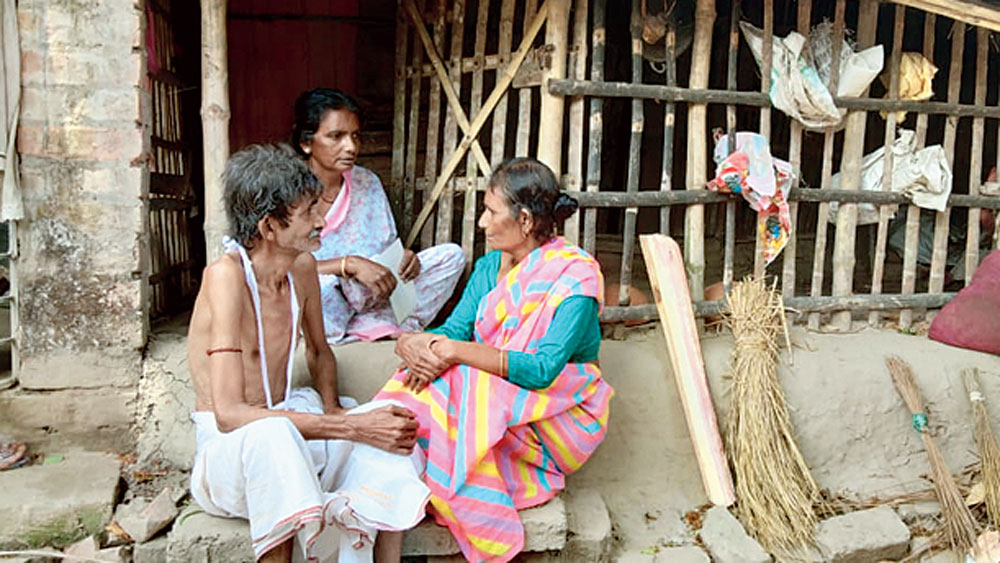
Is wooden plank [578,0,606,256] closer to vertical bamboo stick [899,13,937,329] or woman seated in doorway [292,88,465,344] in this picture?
woman seated in doorway [292,88,465,344]

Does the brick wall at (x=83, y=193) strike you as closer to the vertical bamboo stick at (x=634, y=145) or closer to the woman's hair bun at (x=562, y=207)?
the woman's hair bun at (x=562, y=207)

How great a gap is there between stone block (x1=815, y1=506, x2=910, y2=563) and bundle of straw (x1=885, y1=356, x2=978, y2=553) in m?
0.24

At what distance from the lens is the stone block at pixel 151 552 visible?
262 cm

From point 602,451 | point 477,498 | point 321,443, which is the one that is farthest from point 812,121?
point 321,443

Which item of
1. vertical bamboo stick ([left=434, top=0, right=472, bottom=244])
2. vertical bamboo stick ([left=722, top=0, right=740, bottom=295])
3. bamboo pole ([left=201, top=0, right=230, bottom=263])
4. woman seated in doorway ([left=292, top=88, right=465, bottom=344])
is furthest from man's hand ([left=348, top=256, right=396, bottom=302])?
vertical bamboo stick ([left=722, top=0, right=740, bottom=295])

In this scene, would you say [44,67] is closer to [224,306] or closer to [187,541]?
[224,306]

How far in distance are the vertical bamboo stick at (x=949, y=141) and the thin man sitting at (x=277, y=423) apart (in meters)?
3.44

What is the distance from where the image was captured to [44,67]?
10.2 ft

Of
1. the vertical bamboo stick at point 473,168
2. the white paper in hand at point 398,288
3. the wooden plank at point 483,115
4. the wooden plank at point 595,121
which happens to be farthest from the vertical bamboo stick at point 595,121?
the white paper in hand at point 398,288

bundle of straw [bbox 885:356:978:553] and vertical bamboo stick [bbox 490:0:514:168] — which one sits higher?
vertical bamboo stick [bbox 490:0:514:168]

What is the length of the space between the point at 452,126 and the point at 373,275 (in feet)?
4.27

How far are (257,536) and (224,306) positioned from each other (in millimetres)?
678

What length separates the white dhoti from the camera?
7.13 feet

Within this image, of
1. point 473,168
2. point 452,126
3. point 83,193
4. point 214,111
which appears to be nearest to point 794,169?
point 473,168
